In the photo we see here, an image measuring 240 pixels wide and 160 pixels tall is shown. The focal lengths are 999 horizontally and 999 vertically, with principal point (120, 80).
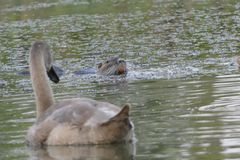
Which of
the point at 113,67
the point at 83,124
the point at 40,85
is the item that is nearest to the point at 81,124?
the point at 83,124

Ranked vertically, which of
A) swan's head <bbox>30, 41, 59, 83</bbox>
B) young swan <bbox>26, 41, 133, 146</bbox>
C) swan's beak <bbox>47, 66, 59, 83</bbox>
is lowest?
young swan <bbox>26, 41, 133, 146</bbox>

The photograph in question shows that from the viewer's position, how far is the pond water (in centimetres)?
1152

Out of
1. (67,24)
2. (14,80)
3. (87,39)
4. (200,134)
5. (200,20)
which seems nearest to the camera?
(200,134)

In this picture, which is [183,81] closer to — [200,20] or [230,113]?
[230,113]

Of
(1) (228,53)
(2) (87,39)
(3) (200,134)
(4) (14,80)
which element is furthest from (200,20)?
(3) (200,134)

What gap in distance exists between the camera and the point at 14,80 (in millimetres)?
20172

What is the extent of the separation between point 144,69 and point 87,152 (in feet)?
30.0

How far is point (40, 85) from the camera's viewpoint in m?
13.0

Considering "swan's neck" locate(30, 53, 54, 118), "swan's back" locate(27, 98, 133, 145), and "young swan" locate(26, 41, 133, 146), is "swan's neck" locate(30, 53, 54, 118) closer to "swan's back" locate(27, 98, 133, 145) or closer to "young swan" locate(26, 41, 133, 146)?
"young swan" locate(26, 41, 133, 146)

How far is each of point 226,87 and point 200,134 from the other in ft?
14.1

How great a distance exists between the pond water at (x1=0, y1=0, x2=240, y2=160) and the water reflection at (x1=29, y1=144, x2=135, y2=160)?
1 cm

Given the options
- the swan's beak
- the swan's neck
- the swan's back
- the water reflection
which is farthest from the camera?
the swan's beak

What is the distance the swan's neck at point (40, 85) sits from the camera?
1285cm

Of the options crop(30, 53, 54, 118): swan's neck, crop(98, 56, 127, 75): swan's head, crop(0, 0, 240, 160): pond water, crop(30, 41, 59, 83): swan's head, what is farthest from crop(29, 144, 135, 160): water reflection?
crop(98, 56, 127, 75): swan's head
